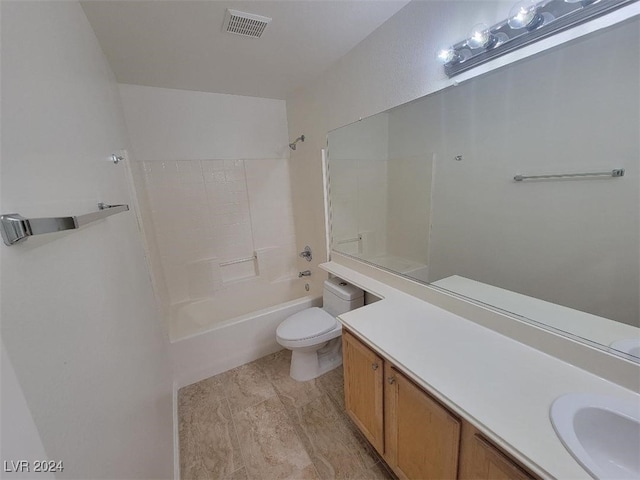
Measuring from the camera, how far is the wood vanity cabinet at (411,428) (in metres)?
0.76

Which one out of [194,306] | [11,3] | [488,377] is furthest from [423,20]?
[194,306]

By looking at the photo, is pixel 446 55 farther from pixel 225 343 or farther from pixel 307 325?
pixel 225 343

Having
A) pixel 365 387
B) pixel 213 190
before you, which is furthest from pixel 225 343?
pixel 213 190

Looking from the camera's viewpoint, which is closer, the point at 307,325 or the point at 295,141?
the point at 307,325

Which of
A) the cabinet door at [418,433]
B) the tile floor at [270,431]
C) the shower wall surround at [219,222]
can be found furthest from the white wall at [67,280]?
the shower wall surround at [219,222]

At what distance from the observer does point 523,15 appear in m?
0.90

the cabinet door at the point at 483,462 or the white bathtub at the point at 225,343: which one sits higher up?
the cabinet door at the point at 483,462

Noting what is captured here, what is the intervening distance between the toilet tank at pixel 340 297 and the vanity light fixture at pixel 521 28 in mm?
1445

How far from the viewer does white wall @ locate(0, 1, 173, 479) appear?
1.38ft

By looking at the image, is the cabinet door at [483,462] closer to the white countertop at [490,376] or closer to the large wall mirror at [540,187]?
the white countertop at [490,376]

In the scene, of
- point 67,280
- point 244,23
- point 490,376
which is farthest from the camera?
point 244,23

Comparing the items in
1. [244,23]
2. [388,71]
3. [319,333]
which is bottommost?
[319,333]

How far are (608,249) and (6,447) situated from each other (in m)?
1.61

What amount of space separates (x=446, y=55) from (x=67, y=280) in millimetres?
1634
